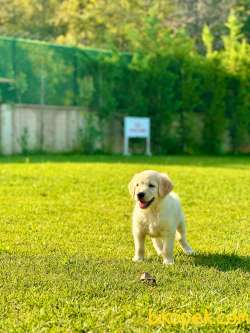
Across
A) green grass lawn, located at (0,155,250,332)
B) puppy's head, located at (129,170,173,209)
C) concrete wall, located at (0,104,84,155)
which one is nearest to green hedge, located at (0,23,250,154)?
concrete wall, located at (0,104,84,155)

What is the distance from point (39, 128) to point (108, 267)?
48.4 feet

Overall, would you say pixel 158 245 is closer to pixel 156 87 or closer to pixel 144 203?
pixel 144 203

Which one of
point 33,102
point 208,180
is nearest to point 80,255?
point 208,180

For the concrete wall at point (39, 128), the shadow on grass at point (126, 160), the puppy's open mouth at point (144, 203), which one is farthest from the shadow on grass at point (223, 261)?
the concrete wall at point (39, 128)

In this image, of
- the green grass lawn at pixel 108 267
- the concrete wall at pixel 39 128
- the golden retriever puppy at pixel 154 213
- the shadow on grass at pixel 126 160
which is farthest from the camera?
the concrete wall at pixel 39 128

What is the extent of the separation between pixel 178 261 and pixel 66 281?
117cm

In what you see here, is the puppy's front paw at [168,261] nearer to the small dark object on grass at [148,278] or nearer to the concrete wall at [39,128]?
the small dark object on grass at [148,278]

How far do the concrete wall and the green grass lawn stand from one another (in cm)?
919

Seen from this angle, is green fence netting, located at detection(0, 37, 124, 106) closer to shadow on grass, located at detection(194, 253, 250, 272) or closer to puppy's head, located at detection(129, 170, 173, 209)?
puppy's head, located at detection(129, 170, 173, 209)

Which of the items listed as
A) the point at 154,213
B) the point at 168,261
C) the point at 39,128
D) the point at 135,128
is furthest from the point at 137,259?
the point at 135,128

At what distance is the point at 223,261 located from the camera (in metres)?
5.29

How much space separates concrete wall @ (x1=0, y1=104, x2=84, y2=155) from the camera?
18703 mm

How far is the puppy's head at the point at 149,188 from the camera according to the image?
5340mm

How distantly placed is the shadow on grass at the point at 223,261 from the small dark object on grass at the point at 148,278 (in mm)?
654
